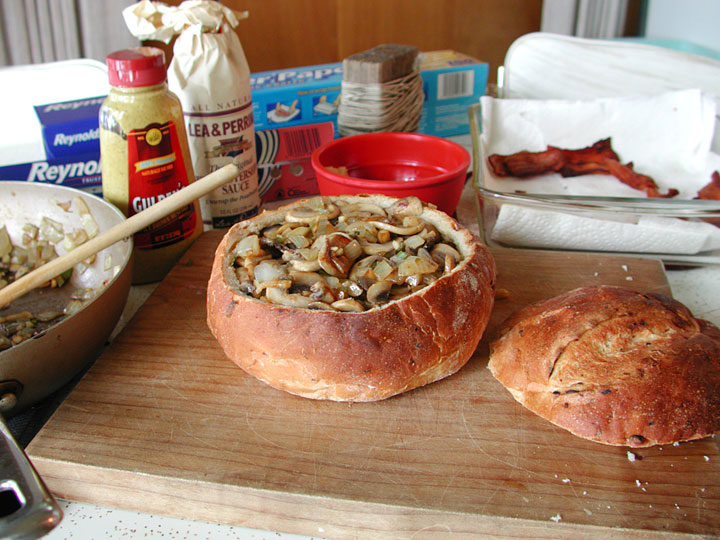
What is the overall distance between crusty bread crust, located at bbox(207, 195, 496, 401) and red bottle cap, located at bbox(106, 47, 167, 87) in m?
0.49

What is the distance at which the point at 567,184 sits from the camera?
1778 mm

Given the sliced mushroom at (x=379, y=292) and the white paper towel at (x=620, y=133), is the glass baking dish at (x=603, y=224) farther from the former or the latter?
the sliced mushroom at (x=379, y=292)

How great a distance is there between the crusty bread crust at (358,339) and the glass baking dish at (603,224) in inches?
15.3

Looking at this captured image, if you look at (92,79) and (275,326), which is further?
(92,79)

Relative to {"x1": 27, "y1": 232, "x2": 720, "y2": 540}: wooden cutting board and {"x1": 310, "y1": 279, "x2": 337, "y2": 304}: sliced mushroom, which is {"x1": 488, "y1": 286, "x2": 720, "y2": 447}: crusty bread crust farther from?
{"x1": 310, "y1": 279, "x2": 337, "y2": 304}: sliced mushroom

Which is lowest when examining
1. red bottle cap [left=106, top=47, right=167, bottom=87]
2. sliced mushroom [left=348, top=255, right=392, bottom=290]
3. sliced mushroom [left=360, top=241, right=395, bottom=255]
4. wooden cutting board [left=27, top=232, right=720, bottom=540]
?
wooden cutting board [left=27, top=232, right=720, bottom=540]

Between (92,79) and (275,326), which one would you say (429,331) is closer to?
(275,326)

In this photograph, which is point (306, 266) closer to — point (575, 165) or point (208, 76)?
point (208, 76)

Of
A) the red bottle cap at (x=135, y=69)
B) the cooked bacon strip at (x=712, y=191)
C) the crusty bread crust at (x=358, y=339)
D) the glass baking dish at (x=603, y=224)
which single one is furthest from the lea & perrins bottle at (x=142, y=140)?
the cooked bacon strip at (x=712, y=191)

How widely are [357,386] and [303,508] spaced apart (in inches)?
8.2

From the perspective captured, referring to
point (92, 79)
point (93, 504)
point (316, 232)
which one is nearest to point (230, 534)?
point (93, 504)

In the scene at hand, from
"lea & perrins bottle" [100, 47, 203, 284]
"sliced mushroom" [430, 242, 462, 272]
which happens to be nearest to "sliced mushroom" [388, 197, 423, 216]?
"sliced mushroom" [430, 242, 462, 272]

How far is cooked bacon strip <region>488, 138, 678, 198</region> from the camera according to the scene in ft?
5.75

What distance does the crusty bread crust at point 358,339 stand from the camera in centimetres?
96
